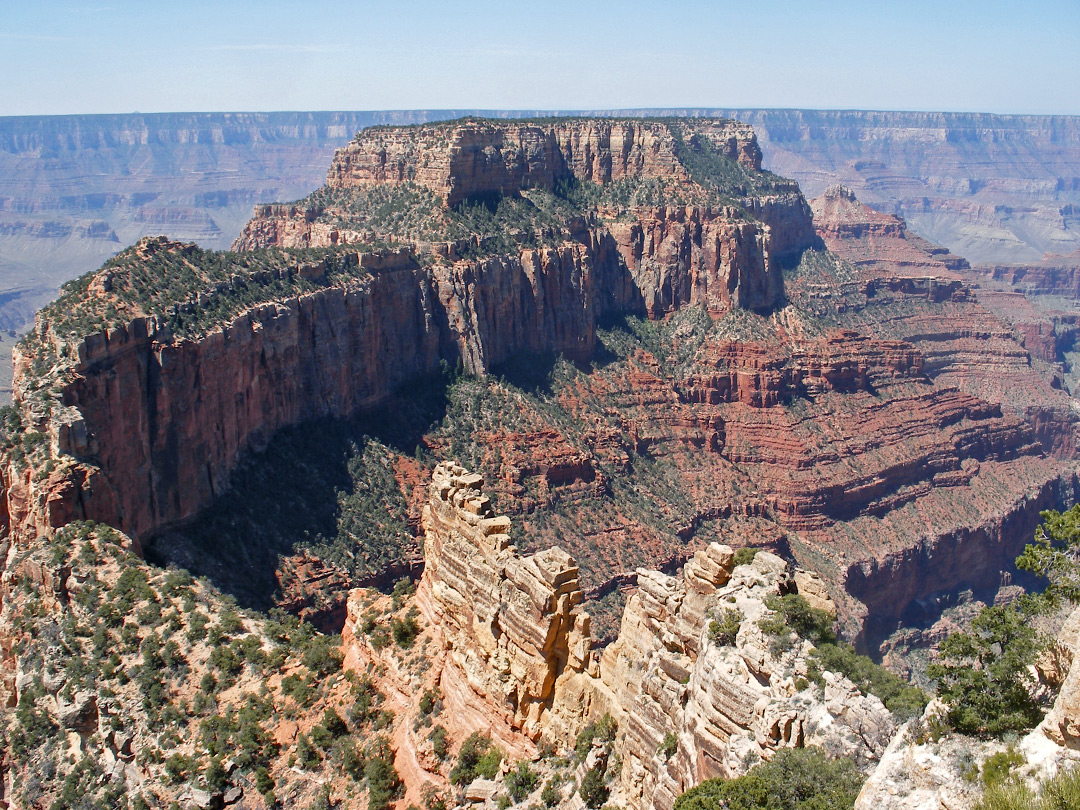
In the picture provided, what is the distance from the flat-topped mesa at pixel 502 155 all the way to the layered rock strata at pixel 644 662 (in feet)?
214

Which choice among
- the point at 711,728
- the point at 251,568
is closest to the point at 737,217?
the point at 251,568

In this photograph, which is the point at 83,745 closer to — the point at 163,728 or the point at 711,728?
the point at 163,728

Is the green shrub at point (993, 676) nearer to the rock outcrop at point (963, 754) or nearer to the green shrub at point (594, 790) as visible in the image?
the rock outcrop at point (963, 754)

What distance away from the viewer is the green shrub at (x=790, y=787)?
22.5 metres

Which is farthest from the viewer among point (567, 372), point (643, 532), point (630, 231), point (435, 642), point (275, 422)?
point (630, 231)

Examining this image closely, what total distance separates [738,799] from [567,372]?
244ft

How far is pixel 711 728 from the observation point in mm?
25969

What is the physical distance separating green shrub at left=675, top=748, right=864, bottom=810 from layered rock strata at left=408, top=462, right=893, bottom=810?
2.57 feet

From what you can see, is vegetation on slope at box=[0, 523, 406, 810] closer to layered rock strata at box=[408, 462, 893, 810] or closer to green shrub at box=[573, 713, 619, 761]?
layered rock strata at box=[408, 462, 893, 810]

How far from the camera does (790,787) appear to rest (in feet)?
75.0

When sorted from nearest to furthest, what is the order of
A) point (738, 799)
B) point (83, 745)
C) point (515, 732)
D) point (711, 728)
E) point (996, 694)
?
point (996, 694) < point (738, 799) < point (711, 728) < point (515, 732) < point (83, 745)

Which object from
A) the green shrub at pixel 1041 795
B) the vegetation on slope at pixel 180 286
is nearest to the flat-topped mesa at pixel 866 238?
the vegetation on slope at pixel 180 286

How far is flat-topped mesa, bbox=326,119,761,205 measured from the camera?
98.2m

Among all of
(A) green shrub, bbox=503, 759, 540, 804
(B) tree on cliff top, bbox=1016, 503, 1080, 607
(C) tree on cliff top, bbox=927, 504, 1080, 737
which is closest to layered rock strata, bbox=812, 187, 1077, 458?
(B) tree on cliff top, bbox=1016, 503, 1080, 607
